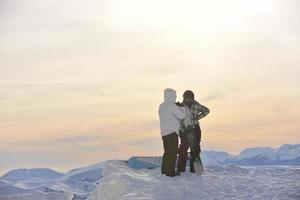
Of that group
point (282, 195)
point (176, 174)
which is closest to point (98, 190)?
point (176, 174)

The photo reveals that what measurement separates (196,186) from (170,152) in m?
1.66

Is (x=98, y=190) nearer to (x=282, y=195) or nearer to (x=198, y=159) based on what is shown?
(x=198, y=159)

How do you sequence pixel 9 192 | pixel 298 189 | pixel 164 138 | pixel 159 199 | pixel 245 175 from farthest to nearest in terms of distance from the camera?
1. pixel 9 192
2. pixel 245 175
3. pixel 164 138
4. pixel 298 189
5. pixel 159 199

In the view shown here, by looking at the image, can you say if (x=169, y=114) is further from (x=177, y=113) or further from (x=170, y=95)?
(x=170, y=95)

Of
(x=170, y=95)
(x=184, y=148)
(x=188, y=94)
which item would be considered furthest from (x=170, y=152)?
(x=188, y=94)

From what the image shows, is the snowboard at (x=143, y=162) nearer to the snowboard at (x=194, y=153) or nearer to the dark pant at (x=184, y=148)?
the dark pant at (x=184, y=148)

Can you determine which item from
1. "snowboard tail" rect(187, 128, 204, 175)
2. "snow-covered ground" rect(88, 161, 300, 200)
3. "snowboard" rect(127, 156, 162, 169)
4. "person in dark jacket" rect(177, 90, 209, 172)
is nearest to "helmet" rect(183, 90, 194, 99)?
"person in dark jacket" rect(177, 90, 209, 172)

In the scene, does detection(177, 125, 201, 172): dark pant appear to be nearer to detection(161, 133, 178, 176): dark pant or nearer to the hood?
detection(161, 133, 178, 176): dark pant

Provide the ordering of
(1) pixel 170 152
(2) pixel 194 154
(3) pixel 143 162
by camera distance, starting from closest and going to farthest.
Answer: (1) pixel 170 152
(2) pixel 194 154
(3) pixel 143 162

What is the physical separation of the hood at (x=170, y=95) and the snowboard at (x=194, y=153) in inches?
43.9

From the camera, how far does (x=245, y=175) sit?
19375mm

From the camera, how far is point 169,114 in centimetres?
1820

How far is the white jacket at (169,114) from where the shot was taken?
59.4ft

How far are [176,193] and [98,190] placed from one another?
268cm
